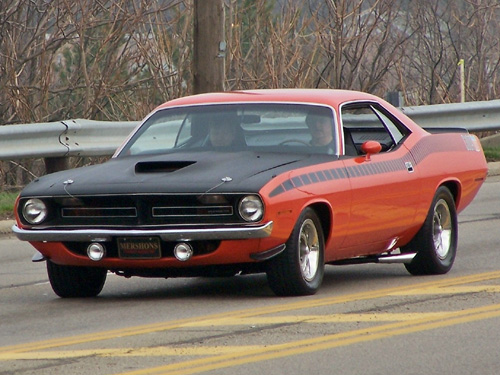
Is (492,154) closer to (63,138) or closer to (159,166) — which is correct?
(63,138)

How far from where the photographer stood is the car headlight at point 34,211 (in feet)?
29.4

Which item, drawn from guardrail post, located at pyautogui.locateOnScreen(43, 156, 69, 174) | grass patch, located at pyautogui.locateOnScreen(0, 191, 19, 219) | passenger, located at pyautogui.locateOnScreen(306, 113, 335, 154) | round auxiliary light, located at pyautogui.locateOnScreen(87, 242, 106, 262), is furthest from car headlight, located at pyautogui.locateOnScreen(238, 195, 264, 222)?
guardrail post, located at pyautogui.locateOnScreen(43, 156, 69, 174)

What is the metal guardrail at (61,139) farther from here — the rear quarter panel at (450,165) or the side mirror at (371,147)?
the side mirror at (371,147)

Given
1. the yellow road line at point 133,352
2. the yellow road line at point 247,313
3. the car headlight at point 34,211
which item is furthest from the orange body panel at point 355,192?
the yellow road line at point 133,352


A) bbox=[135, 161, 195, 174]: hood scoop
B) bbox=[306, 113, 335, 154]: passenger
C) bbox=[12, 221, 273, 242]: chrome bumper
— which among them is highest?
bbox=[306, 113, 335, 154]: passenger

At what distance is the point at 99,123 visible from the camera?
627 inches

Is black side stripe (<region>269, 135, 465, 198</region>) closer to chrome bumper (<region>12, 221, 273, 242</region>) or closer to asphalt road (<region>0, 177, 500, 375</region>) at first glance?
chrome bumper (<region>12, 221, 273, 242</region>)

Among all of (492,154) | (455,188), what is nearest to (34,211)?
(455,188)

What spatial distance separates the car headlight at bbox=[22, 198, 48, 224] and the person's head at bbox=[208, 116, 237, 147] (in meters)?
1.37

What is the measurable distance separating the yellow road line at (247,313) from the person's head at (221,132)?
4.76 ft

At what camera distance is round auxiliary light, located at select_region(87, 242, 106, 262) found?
28.7 feet

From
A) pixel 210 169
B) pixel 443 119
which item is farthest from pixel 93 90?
pixel 210 169

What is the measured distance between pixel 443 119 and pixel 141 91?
15.8ft

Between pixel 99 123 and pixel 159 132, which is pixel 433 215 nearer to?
pixel 159 132
